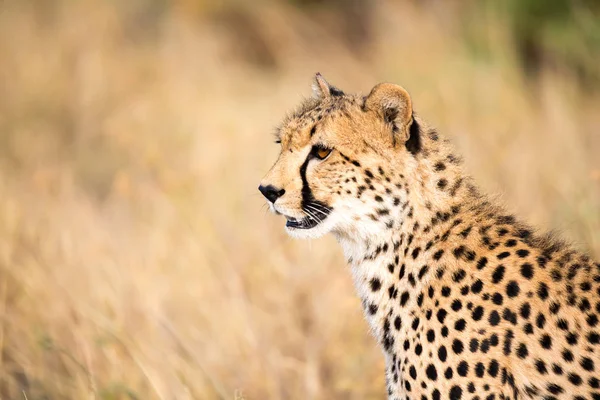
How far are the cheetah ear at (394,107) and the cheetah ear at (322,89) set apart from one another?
499 millimetres

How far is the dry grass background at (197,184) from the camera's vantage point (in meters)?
4.50

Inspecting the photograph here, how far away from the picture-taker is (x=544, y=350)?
9.96 ft

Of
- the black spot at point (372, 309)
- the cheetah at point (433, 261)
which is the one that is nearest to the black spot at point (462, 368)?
the cheetah at point (433, 261)

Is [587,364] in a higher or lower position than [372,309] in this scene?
higher

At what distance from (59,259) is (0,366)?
1.33 metres

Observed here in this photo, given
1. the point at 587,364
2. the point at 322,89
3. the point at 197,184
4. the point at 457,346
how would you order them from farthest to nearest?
the point at 197,184 < the point at 322,89 < the point at 457,346 < the point at 587,364

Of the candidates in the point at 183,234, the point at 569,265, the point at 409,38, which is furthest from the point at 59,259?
the point at 409,38

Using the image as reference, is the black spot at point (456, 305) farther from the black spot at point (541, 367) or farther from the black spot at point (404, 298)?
the black spot at point (541, 367)

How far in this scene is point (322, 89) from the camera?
406 centimetres

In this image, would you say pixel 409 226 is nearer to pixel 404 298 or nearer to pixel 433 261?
A: pixel 433 261

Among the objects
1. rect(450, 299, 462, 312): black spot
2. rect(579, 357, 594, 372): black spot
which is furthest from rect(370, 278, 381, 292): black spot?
rect(579, 357, 594, 372): black spot

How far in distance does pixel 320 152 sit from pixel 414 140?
35cm

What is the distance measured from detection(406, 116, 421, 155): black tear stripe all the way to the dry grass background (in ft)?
2.57

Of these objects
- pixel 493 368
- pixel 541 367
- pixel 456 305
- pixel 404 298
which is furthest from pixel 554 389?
pixel 404 298
